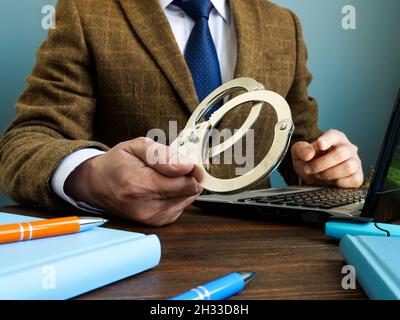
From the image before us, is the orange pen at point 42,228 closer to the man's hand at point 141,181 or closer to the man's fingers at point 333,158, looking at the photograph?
the man's hand at point 141,181

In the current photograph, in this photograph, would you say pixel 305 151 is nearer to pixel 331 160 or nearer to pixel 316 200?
pixel 331 160

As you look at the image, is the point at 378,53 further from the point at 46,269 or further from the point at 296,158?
the point at 46,269

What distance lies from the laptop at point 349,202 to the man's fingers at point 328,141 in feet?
0.35

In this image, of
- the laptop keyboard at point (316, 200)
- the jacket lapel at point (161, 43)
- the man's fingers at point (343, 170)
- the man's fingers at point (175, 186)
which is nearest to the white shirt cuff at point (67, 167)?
the man's fingers at point (175, 186)

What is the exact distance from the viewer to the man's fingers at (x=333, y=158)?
0.83 m

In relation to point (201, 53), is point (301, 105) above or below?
below

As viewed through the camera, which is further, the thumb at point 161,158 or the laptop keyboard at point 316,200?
the laptop keyboard at point 316,200

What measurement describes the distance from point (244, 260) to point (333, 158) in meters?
0.47

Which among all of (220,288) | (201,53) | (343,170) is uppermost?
(201,53)

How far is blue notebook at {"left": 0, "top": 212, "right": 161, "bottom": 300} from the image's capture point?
11.1 inches

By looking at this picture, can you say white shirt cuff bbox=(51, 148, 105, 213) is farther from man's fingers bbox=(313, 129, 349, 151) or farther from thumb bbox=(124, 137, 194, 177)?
man's fingers bbox=(313, 129, 349, 151)

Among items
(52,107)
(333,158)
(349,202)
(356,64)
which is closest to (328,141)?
(333,158)

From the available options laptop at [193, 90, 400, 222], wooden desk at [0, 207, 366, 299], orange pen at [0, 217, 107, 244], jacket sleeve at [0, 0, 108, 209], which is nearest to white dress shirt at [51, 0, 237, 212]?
jacket sleeve at [0, 0, 108, 209]

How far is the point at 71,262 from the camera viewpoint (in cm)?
31
